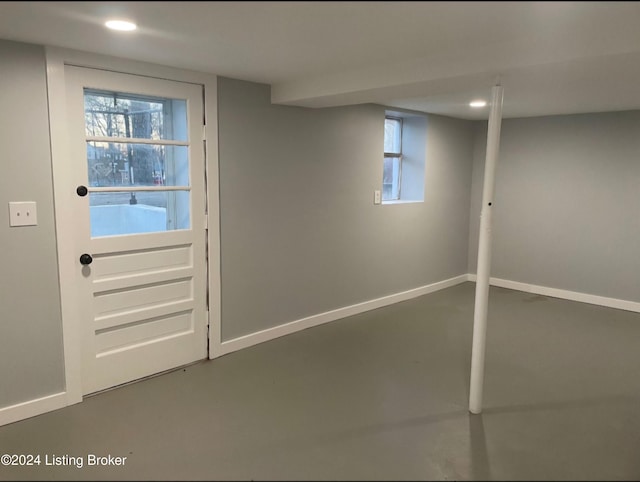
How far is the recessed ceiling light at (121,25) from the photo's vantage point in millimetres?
2113

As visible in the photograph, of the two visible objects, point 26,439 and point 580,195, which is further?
point 580,195

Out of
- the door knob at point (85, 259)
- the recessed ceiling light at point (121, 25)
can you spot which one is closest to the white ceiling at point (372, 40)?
the recessed ceiling light at point (121, 25)

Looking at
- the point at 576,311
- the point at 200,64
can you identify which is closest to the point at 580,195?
the point at 576,311

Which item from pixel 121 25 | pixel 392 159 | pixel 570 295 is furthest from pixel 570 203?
pixel 121 25

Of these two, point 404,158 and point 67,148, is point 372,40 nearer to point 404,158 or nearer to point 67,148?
point 67,148

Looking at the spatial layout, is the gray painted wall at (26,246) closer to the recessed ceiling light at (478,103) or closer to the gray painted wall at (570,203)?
the recessed ceiling light at (478,103)

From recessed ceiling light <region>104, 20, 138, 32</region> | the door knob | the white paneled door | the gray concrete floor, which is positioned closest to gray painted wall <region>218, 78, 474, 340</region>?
the white paneled door

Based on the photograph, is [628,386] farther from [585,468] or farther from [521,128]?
[521,128]

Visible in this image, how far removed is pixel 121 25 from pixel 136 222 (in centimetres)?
130

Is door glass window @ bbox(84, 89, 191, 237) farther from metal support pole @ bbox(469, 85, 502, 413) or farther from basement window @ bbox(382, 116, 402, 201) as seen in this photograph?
basement window @ bbox(382, 116, 402, 201)

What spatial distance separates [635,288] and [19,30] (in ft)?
18.1

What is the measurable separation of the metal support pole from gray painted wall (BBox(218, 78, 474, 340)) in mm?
1679

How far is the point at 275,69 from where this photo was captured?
9.98 ft

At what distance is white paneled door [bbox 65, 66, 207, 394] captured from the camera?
2834 mm
